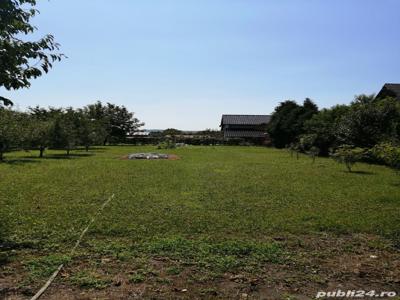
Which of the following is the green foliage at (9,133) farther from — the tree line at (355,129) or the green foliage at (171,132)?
the green foliage at (171,132)

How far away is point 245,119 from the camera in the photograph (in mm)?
64125

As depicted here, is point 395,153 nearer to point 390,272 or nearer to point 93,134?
point 390,272

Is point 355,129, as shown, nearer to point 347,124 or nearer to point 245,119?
point 347,124

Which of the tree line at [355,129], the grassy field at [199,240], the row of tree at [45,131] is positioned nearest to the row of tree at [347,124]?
the tree line at [355,129]

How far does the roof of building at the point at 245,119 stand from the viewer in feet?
207

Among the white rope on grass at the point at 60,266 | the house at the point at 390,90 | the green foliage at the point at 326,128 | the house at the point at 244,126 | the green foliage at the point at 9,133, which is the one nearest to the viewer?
the white rope on grass at the point at 60,266

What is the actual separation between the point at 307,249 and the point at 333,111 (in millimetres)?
23146

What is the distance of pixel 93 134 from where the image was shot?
3184 cm

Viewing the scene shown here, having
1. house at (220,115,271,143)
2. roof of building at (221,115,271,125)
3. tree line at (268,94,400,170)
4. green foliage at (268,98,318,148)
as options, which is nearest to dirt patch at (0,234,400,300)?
tree line at (268,94,400,170)

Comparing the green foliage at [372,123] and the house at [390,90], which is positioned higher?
the house at [390,90]

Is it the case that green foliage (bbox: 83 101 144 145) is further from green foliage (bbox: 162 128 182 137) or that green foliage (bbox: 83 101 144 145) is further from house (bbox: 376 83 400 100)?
house (bbox: 376 83 400 100)

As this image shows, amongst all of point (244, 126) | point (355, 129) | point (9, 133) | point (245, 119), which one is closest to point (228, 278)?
point (9, 133)

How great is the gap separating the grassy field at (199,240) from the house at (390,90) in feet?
67.7

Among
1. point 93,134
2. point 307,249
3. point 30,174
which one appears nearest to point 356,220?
point 307,249
